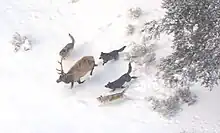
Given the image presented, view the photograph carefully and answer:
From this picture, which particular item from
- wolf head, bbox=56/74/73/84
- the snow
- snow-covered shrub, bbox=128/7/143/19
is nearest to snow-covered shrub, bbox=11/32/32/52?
the snow

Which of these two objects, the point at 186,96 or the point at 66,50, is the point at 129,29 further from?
the point at 186,96

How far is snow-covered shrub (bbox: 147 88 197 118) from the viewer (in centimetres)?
653

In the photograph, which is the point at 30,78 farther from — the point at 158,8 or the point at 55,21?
the point at 158,8

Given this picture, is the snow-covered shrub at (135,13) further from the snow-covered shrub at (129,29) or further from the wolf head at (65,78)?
the wolf head at (65,78)

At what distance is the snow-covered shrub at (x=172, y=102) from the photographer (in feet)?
21.4

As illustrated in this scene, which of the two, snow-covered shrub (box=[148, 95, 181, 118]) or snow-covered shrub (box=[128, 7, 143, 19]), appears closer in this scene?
snow-covered shrub (box=[148, 95, 181, 118])

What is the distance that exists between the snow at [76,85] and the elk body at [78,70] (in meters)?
0.15

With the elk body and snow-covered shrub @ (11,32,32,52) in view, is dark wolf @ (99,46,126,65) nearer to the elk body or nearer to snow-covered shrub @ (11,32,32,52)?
the elk body

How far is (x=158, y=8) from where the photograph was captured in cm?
814

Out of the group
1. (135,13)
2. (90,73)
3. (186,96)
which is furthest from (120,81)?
(135,13)

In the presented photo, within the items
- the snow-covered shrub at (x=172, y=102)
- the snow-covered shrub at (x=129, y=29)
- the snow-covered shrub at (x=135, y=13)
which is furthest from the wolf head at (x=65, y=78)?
the snow-covered shrub at (x=135, y=13)

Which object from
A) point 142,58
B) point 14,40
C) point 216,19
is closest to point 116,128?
point 142,58

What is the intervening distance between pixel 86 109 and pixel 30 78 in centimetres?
112

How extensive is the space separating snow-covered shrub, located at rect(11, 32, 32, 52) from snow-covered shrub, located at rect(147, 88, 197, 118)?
2.27 metres
